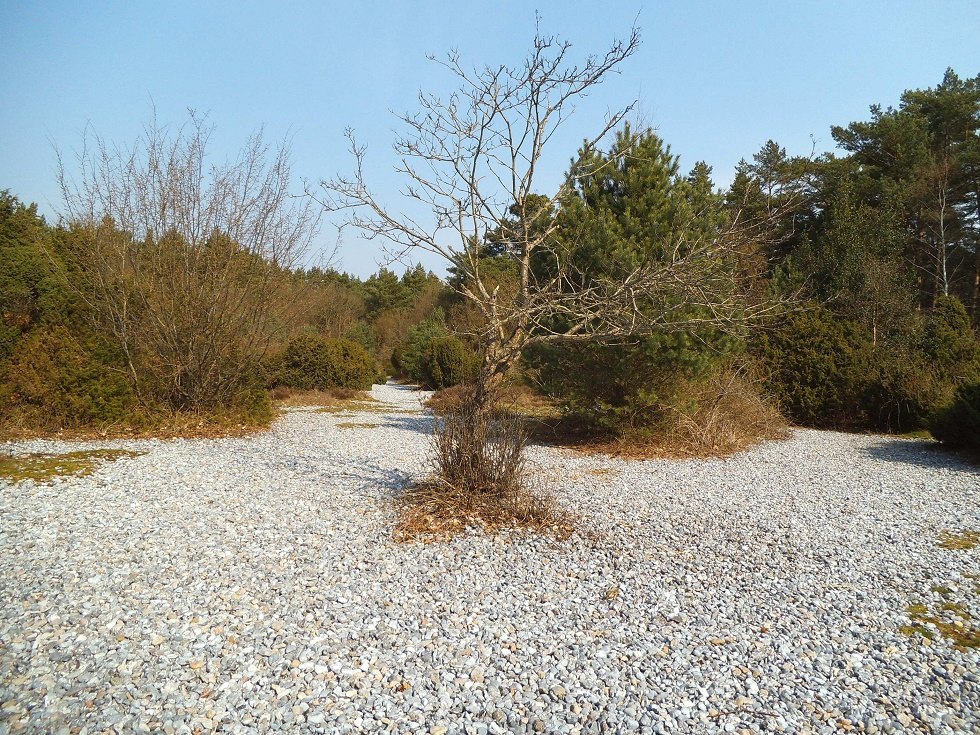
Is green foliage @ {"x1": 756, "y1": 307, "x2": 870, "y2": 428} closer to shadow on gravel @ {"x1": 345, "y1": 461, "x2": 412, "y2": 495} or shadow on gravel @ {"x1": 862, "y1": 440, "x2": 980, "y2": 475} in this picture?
shadow on gravel @ {"x1": 862, "y1": 440, "x2": 980, "y2": 475}

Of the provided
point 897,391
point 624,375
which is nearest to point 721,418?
point 624,375

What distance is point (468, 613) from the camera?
10.5 ft

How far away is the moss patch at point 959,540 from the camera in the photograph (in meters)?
4.37

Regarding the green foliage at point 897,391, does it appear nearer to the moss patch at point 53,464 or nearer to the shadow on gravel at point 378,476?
the shadow on gravel at point 378,476

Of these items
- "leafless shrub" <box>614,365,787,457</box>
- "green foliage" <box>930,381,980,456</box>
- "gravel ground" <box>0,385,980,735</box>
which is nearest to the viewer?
"gravel ground" <box>0,385,980,735</box>

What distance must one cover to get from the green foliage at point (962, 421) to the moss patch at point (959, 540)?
3.50 meters

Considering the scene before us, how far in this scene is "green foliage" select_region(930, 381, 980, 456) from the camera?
7465 millimetres

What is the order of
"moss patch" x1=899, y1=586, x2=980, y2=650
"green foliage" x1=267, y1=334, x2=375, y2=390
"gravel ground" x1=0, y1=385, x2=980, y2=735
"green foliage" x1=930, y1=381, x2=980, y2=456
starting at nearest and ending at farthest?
1. "gravel ground" x1=0, y1=385, x2=980, y2=735
2. "moss patch" x1=899, y1=586, x2=980, y2=650
3. "green foliage" x1=930, y1=381, x2=980, y2=456
4. "green foliage" x1=267, y1=334, x2=375, y2=390

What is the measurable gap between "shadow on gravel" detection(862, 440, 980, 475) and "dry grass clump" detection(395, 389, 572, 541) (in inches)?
211

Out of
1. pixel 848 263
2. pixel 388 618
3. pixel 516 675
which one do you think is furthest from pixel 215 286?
pixel 848 263

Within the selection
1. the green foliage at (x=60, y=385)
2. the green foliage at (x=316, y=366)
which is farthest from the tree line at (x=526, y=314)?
the green foliage at (x=316, y=366)

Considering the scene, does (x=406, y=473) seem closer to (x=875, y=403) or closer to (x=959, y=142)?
(x=875, y=403)

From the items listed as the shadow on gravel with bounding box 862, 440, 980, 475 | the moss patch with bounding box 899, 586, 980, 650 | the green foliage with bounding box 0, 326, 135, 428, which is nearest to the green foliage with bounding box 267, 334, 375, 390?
the green foliage with bounding box 0, 326, 135, 428

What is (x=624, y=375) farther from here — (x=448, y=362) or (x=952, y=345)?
(x=448, y=362)
